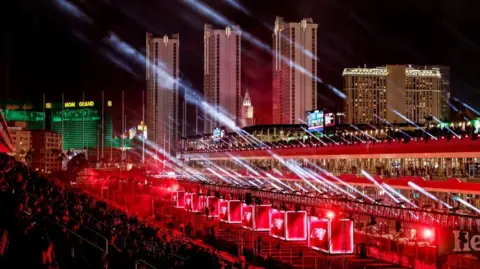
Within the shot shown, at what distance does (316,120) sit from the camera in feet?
134

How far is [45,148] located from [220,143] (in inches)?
1376

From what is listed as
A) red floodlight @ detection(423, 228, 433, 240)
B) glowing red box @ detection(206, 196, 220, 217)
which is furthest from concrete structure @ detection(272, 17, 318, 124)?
red floodlight @ detection(423, 228, 433, 240)

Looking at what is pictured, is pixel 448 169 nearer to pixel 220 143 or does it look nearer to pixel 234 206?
pixel 234 206

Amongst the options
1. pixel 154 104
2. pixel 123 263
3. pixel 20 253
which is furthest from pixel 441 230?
pixel 154 104

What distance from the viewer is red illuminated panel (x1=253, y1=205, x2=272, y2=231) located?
20177mm

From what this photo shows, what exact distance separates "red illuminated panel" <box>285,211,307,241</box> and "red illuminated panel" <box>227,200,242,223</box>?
17.8 feet

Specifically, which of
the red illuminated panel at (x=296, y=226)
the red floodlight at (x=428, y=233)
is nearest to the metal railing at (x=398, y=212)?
the red floodlight at (x=428, y=233)

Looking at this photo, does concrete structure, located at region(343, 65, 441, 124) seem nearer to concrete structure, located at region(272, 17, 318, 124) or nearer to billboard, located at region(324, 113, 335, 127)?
concrete structure, located at region(272, 17, 318, 124)

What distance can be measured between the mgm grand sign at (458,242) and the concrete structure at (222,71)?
2879 inches

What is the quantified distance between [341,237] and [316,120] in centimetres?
2599

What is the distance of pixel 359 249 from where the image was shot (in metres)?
18.0

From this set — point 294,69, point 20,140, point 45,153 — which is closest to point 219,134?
point 294,69

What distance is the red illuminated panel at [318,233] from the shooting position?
1554 cm

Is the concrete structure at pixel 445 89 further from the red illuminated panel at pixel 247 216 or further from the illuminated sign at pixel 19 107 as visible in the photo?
the red illuminated panel at pixel 247 216
